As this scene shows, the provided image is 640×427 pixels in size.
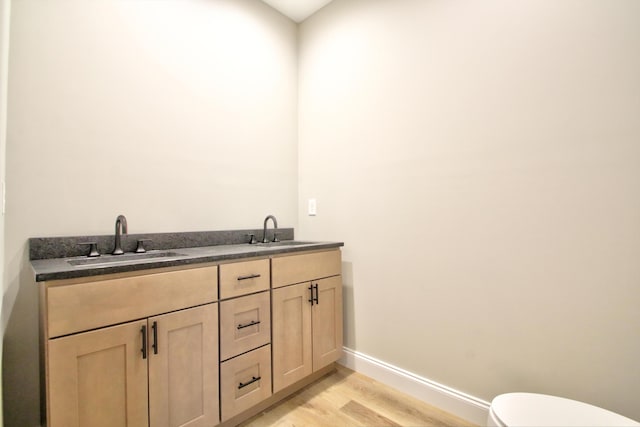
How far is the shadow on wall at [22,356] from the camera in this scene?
1.38m

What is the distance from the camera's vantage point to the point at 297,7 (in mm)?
2441

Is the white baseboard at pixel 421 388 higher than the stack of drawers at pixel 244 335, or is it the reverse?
the stack of drawers at pixel 244 335

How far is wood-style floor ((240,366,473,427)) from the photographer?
1608 mm

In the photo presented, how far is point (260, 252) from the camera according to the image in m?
Answer: 1.64

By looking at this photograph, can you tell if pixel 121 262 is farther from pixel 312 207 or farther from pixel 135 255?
pixel 312 207

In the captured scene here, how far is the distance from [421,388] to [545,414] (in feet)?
2.57

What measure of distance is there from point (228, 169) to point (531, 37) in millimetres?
1877

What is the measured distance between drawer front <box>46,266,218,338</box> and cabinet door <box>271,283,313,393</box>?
1.40ft

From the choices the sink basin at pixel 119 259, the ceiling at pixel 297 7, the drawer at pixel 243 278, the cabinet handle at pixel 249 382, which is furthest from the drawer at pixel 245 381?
the ceiling at pixel 297 7

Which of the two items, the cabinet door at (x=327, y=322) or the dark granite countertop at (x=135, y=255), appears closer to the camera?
the dark granite countertop at (x=135, y=255)

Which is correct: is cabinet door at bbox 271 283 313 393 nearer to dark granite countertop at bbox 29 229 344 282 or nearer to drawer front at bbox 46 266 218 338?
dark granite countertop at bbox 29 229 344 282

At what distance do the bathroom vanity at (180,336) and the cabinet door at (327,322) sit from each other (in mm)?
10

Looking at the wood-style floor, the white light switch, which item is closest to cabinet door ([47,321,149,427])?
the wood-style floor

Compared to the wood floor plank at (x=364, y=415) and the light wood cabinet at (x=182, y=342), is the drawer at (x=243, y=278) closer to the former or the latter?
the light wood cabinet at (x=182, y=342)
